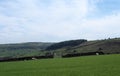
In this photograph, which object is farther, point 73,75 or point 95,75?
point 73,75

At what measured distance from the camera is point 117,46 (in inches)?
7864

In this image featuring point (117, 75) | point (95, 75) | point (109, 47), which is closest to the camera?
point (117, 75)

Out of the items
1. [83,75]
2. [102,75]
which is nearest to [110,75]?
[102,75]

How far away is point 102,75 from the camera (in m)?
21.4

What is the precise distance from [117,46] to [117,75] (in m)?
182

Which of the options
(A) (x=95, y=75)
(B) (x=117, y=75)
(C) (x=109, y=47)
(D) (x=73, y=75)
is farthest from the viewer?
(C) (x=109, y=47)

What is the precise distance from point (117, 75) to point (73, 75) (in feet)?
12.5

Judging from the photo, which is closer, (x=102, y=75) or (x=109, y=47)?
(x=102, y=75)

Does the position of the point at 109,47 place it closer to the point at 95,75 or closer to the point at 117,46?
the point at 117,46

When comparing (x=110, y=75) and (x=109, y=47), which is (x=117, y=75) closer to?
(x=110, y=75)

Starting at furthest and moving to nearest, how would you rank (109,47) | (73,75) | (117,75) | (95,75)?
(109,47) < (73,75) < (95,75) < (117,75)

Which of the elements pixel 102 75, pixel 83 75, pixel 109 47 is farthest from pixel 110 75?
pixel 109 47

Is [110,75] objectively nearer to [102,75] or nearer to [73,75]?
[102,75]

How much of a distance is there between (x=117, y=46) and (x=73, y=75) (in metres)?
179
